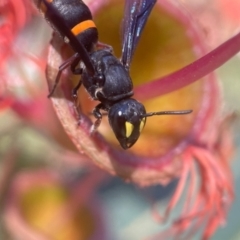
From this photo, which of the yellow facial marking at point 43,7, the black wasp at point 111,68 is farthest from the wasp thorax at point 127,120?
the yellow facial marking at point 43,7

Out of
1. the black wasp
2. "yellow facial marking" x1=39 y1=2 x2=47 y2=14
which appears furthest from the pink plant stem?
"yellow facial marking" x1=39 y1=2 x2=47 y2=14

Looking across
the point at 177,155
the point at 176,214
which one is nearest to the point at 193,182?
the point at 177,155

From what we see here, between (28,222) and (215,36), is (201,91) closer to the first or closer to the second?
(215,36)

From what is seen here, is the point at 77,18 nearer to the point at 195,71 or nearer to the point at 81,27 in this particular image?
the point at 81,27

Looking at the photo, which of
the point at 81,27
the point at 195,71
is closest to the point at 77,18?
the point at 81,27

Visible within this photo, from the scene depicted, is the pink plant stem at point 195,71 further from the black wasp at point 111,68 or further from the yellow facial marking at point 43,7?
the yellow facial marking at point 43,7

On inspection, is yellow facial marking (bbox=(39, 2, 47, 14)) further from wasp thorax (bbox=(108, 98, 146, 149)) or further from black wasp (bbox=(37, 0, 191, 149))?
wasp thorax (bbox=(108, 98, 146, 149))
